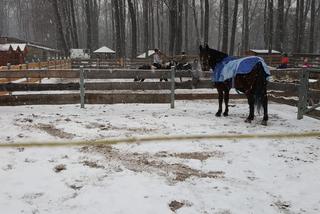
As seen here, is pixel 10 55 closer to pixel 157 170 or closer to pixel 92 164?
pixel 92 164

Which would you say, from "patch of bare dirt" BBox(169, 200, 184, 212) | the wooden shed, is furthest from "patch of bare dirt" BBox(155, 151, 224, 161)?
the wooden shed

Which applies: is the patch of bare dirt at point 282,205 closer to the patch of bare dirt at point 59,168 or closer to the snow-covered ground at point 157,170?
the snow-covered ground at point 157,170

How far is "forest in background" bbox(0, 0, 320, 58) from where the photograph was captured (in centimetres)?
3341

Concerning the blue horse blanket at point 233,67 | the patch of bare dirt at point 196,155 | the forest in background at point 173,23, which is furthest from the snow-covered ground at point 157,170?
the forest in background at point 173,23

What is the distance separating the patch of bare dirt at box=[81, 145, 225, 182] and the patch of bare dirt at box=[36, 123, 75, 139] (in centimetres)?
94

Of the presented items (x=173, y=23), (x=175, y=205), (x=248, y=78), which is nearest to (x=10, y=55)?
(x=173, y=23)

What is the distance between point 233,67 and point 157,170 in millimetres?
4188

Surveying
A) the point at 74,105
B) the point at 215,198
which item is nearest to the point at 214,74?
the point at 74,105

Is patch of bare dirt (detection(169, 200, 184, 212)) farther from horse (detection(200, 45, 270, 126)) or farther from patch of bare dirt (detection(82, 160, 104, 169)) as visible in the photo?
horse (detection(200, 45, 270, 126))

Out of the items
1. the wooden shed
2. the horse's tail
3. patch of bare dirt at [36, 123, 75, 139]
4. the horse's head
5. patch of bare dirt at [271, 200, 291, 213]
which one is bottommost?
patch of bare dirt at [271, 200, 291, 213]

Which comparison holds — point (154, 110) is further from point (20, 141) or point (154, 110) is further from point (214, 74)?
point (20, 141)

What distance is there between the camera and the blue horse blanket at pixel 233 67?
26.3 ft

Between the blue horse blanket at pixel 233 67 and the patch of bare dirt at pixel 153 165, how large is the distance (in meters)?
3.09

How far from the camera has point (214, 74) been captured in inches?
359
